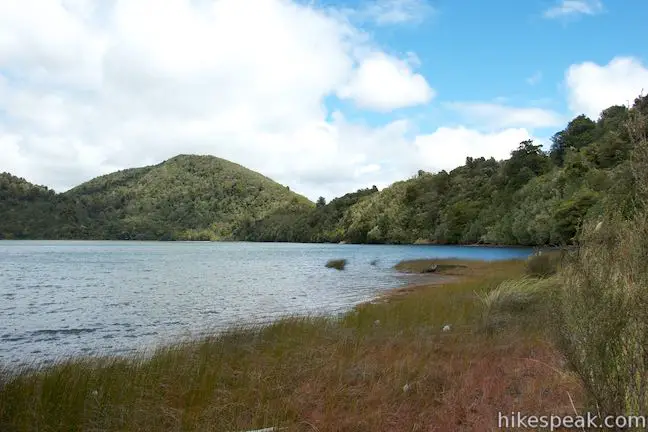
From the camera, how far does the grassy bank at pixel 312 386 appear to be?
604cm

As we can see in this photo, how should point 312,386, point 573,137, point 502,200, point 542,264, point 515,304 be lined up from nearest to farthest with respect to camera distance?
point 312,386
point 515,304
point 542,264
point 502,200
point 573,137

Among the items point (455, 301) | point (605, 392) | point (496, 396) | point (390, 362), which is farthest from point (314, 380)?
point (455, 301)

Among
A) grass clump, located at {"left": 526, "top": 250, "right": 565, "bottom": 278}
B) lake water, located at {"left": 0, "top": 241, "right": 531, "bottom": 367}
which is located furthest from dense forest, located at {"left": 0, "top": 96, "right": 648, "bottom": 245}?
grass clump, located at {"left": 526, "top": 250, "right": 565, "bottom": 278}

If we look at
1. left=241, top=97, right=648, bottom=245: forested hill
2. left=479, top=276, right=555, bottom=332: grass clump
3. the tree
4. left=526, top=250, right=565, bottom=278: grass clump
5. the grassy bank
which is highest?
the tree

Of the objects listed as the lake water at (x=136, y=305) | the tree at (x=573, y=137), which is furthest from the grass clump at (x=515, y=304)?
the tree at (x=573, y=137)

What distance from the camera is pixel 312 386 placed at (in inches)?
300

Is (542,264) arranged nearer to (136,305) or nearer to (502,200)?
(136,305)

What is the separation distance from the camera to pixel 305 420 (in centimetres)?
621

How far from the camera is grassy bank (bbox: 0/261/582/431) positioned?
6035 millimetres

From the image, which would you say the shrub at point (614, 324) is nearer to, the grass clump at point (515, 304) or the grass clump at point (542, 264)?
the grass clump at point (515, 304)

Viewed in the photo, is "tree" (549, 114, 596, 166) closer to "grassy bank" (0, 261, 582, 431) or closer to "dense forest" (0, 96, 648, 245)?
"dense forest" (0, 96, 648, 245)

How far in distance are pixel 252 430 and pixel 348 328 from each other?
7561 mm

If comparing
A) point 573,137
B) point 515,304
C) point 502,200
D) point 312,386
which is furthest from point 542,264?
point 573,137

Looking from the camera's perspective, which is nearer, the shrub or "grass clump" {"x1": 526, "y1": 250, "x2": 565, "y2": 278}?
the shrub
